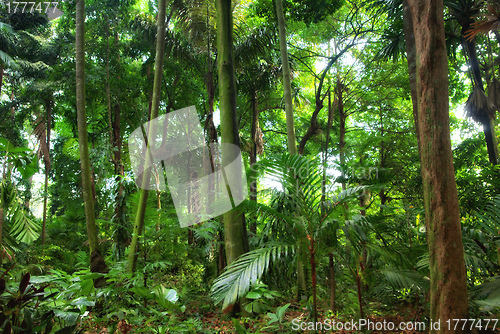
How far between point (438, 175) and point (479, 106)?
6388mm

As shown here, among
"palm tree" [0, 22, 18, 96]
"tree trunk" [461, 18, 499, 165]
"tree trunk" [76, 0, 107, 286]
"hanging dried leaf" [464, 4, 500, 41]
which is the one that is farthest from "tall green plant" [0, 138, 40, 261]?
"palm tree" [0, 22, 18, 96]

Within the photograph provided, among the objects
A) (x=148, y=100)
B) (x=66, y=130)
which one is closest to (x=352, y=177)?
(x=148, y=100)

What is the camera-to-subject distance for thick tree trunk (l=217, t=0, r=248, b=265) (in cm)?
316

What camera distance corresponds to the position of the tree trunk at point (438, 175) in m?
1.85

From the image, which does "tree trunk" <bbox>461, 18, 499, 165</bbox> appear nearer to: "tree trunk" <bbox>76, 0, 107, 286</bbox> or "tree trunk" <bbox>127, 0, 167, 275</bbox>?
"tree trunk" <bbox>127, 0, 167, 275</bbox>

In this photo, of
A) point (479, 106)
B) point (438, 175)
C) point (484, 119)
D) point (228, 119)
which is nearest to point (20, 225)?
point (228, 119)

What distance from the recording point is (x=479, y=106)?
666 centimetres

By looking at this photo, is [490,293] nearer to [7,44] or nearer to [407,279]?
[407,279]

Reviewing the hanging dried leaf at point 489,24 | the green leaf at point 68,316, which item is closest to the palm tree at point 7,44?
the green leaf at point 68,316

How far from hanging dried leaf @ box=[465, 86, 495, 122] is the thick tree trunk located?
21.0ft

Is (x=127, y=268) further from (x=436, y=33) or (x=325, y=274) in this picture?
(x=436, y=33)

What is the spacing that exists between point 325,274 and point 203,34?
6270mm

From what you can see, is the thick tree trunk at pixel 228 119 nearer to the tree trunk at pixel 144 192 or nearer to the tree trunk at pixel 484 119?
the tree trunk at pixel 144 192

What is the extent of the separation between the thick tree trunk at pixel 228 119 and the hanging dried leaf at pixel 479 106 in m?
6.41
